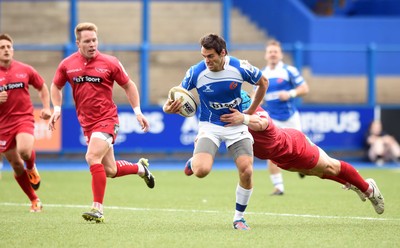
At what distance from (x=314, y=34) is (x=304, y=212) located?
15.5 metres

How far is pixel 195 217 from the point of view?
11.2 meters

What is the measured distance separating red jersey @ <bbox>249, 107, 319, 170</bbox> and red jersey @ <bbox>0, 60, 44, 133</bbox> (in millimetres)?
3647

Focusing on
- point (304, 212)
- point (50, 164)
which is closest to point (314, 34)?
point (50, 164)

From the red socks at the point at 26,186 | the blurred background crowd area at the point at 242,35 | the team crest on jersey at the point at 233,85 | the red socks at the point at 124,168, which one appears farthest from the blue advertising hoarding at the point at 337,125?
the team crest on jersey at the point at 233,85

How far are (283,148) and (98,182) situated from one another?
2136mm

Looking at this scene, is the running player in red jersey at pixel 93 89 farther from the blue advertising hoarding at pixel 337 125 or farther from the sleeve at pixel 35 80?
the blue advertising hoarding at pixel 337 125

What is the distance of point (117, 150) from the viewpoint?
21.8 m

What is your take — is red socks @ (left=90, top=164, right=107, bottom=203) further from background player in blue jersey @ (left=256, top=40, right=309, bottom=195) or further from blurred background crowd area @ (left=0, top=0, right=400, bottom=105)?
blurred background crowd area @ (left=0, top=0, right=400, bottom=105)

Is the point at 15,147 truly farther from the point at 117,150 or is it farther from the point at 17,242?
the point at 117,150

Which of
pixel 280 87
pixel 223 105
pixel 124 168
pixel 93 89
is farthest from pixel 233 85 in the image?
pixel 280 87

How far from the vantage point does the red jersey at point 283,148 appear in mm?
10227

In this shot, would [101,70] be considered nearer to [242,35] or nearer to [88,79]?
[88,79]

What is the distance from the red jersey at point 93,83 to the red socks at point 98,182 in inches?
23.1

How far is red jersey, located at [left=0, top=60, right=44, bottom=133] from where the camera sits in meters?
12.4
